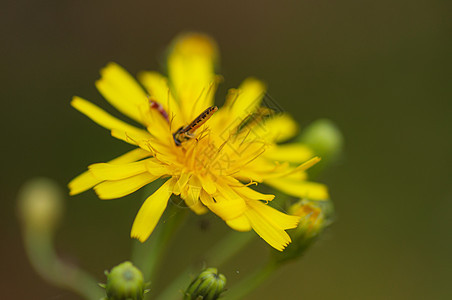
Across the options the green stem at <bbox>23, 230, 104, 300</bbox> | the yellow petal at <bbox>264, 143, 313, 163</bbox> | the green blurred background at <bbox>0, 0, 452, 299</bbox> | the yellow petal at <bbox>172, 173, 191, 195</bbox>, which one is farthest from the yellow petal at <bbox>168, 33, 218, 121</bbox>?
the green blurred background at <bbox>0, 0, 452, 299</bbox>

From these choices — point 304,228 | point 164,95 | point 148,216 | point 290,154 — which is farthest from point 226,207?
point 164,95

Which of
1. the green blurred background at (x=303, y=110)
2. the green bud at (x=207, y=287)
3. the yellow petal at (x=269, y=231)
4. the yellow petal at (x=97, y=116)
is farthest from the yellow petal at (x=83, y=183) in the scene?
the green blurred background at (x=303, y=110)

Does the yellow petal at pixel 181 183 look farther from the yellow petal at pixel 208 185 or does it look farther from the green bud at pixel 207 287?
the green bud at pixel 207 287

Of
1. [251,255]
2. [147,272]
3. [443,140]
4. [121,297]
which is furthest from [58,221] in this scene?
[443,140]

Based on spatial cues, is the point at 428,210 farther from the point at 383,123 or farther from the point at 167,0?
the point at 167,0

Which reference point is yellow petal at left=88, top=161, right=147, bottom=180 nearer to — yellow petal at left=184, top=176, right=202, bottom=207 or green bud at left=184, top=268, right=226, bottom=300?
yellow petal at left=184, top=176, right=202, bottom=207

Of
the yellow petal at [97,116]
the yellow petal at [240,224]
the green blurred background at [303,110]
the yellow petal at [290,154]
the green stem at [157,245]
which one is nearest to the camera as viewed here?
the yellow petal at [240,224]

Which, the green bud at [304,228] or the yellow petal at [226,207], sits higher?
the yellow petal at [226,207]

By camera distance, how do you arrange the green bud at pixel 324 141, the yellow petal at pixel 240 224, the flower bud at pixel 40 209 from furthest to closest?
1. the flower bud at pixel 40 209
2. the green bud at pixel 324 141
3. the yellow petal at pixel 240 224
